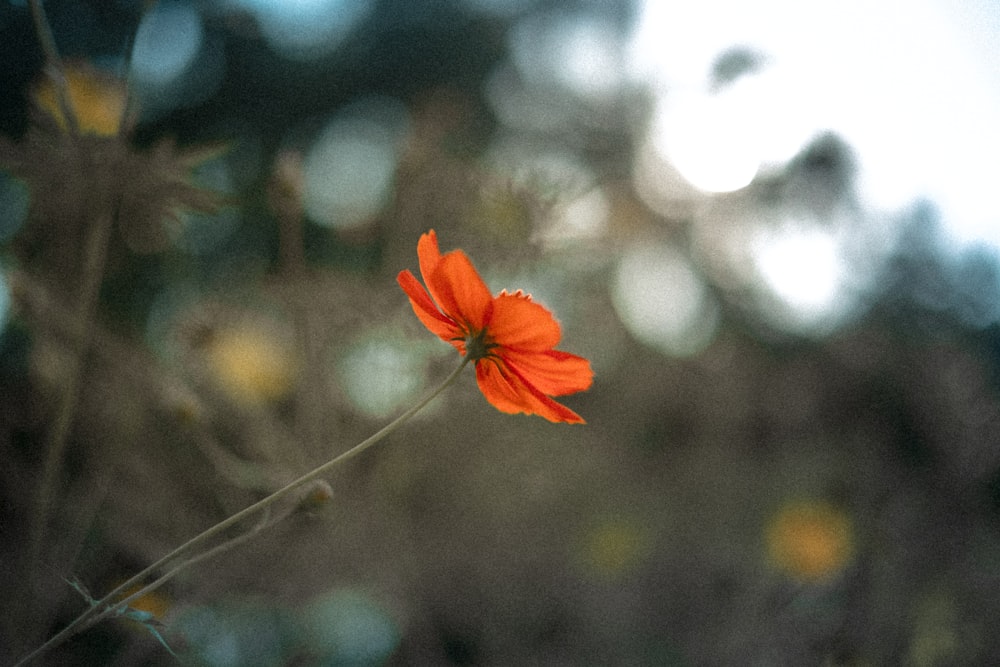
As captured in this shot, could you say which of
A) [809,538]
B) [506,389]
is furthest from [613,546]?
[506,389]

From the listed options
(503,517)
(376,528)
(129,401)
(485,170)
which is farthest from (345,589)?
(485,170)

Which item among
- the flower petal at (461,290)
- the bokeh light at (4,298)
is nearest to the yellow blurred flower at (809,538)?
the flower petal at (461,290)

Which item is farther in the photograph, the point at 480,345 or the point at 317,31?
the point at 317,31

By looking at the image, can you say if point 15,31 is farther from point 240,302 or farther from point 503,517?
point 503,517

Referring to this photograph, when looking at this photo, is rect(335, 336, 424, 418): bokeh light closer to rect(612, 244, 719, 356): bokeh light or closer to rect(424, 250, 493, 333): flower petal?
rect(424, 250, 493, 333): flower petal

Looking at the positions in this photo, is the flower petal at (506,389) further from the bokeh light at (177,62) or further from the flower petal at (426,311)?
the bokeh light at (177,62)

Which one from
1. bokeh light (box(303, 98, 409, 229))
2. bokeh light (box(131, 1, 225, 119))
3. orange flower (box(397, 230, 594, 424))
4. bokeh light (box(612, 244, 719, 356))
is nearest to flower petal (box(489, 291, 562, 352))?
orange flower (box(397, 230, 594, 424))

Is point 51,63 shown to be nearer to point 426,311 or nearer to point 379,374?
point 426,311
